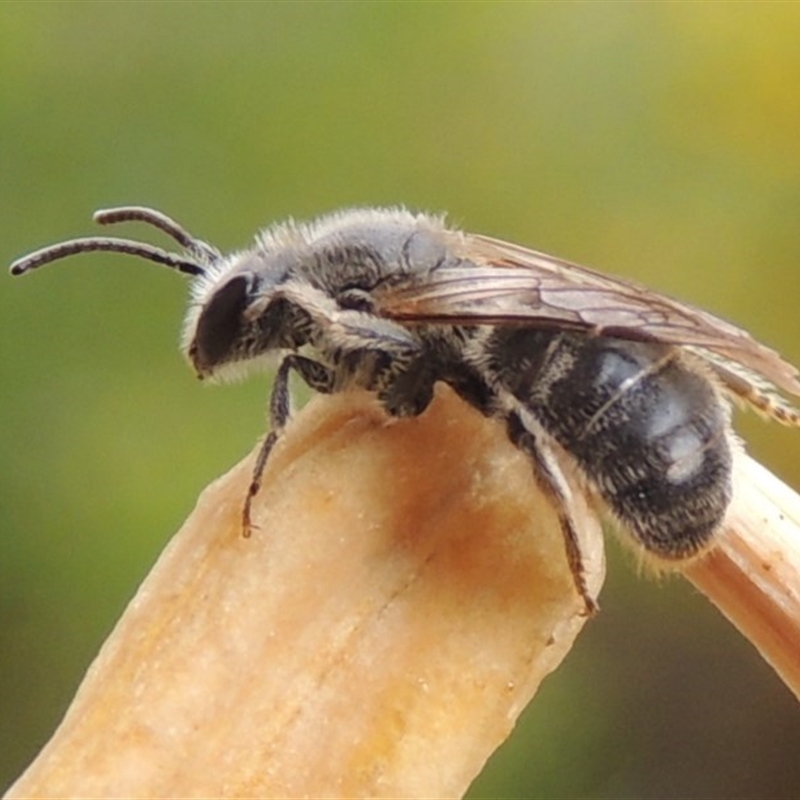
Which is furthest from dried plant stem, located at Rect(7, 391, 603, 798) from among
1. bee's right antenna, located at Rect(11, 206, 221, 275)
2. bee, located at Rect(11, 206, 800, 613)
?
bee's right antenna, located at Rect(11, 206, 221, 275)

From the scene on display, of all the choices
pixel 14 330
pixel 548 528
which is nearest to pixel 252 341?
pixel 548 528

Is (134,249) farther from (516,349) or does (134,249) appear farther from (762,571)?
(762,571)

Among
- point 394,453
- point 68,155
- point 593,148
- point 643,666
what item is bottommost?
point 643,666

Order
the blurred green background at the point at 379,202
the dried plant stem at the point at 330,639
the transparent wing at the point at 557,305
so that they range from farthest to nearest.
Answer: the blurred green background at the point at 379,202 < the transparent wing at the point at 557,305 < the dried plant stem at the point at 330,639

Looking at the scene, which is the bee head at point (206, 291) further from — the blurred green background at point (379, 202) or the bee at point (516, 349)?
the blurred green background at point (379, 202)

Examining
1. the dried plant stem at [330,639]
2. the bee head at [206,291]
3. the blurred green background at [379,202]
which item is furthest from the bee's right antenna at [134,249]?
the blurred green background at [379,202]

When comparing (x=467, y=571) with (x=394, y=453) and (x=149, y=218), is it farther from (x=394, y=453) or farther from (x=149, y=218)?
(x=149, y=218)
